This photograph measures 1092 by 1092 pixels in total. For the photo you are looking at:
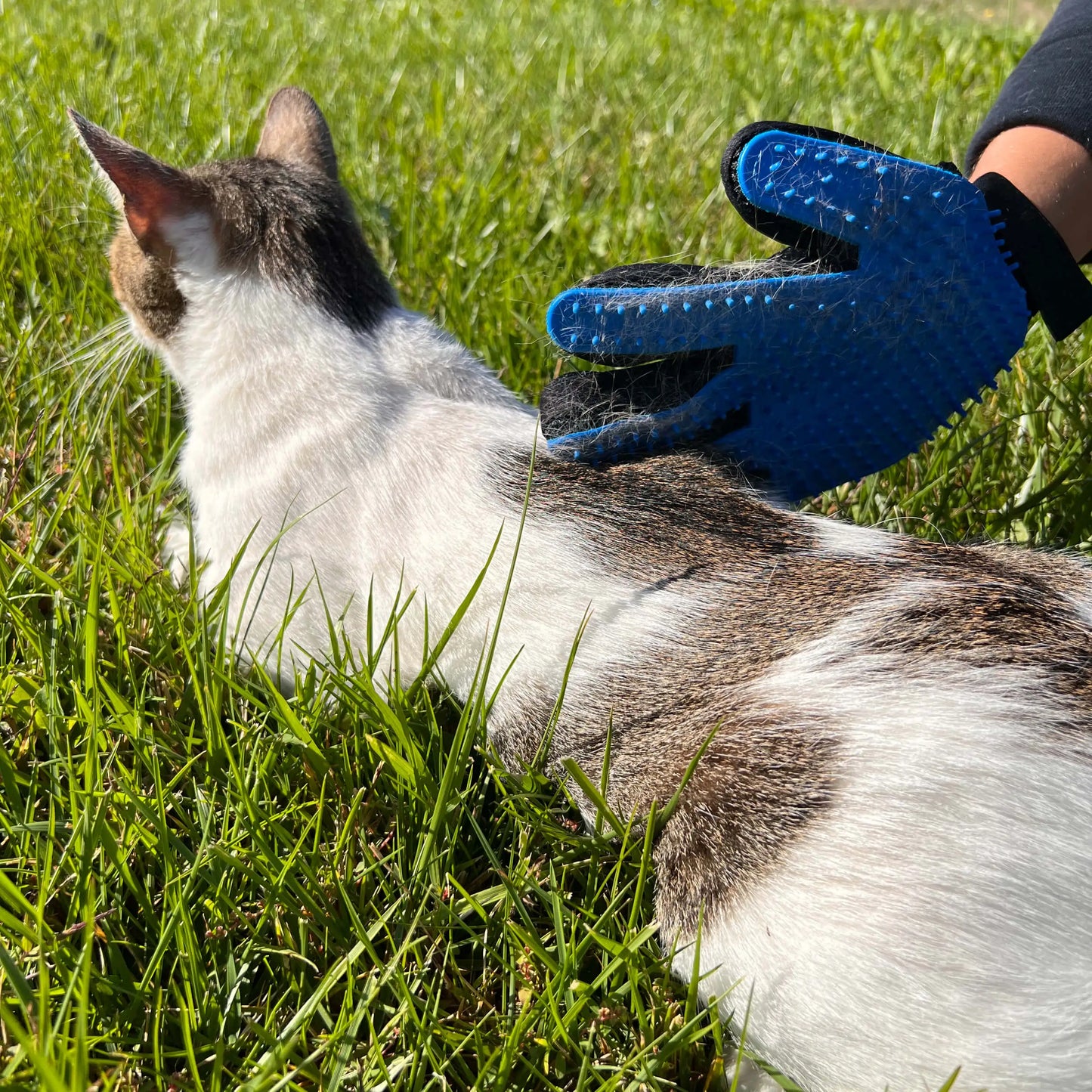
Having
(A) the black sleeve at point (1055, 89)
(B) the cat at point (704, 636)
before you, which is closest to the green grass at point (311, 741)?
(B) the cat at point (704, 636)

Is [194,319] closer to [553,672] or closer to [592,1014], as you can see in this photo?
[553,672]

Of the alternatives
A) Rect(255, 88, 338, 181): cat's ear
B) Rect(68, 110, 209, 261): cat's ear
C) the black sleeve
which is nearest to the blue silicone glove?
the black sleeve

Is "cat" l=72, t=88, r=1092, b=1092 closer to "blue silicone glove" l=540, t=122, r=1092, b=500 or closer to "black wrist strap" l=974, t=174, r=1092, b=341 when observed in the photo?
"blue silicone glove" l=540, t=122, r=1092, b=500

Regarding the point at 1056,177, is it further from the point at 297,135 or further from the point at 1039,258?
the point at 297,135

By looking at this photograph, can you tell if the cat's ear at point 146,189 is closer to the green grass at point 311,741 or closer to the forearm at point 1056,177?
the green grass at point 311,741

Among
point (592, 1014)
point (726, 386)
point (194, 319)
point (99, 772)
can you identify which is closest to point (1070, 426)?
point (726, 386)

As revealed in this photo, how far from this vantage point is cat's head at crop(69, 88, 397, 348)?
2041 millimetres

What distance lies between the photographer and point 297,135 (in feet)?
8.43

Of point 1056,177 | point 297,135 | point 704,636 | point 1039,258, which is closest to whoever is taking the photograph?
point 704,636

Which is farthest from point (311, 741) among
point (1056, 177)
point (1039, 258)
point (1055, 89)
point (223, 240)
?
point (1055, 89)

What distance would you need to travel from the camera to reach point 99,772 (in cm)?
148

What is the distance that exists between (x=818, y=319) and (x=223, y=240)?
1201 millimetres

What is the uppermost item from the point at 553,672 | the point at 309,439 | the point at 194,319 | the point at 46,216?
the point at 46,216

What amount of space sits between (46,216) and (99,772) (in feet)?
7.24
